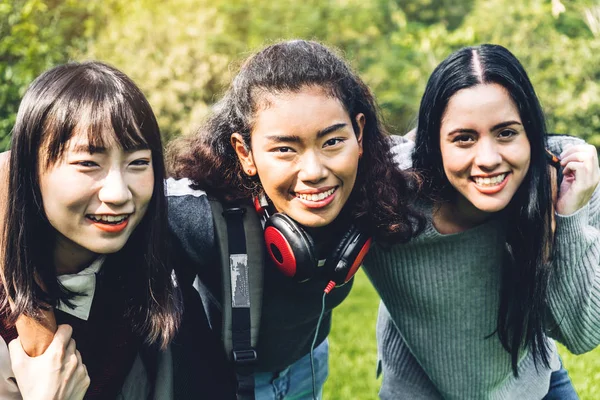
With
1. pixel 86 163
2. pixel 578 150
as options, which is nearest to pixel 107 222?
pixel 86 163

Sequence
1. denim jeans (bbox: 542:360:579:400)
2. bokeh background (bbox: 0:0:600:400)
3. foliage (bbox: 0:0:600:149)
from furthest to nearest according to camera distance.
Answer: foliage (bbox: 0:0:600:149)
bokeh background (bbox: 0:0:600:400)
denim jeans (bbox: 542:360:579:400)

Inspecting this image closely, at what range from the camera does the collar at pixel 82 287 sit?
260 centimetres

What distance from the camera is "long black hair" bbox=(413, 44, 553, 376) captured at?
3049 mm

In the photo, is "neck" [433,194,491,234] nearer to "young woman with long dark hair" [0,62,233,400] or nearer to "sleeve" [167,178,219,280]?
"sleeve" [167,178,219,280]

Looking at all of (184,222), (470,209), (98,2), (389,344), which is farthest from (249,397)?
(98,2)

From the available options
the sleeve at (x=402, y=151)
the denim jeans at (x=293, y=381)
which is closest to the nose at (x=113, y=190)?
the denim jeans at (x=293, y=381)

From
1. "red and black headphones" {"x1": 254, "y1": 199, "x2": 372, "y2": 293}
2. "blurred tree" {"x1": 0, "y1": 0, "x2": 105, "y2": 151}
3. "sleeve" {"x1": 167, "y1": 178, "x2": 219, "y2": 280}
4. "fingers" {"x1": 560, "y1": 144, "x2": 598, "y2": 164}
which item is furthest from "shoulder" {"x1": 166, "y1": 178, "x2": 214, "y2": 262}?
"blurred tree" {"x1": 0, "y1": 0, "x2": 105, "y2": 151}

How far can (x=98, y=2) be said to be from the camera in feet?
38.1

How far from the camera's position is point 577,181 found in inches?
122

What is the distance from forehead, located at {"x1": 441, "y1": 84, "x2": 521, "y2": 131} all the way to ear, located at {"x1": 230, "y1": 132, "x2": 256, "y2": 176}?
2.82 feet

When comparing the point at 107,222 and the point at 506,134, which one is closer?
the point at 107,222

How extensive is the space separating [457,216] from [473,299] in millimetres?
398

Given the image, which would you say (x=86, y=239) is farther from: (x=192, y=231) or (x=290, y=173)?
(x=290, y=173)

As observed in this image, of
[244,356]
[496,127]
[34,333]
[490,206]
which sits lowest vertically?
[244,356]
